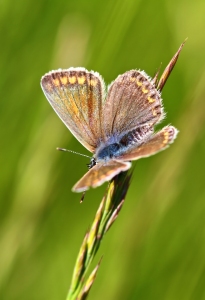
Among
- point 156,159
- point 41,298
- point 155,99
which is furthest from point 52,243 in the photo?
point 155,99

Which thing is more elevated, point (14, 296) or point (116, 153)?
point (116, 153)

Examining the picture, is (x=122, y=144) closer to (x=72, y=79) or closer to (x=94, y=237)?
(x=72, y=79)

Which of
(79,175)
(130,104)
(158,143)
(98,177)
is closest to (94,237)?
(98,177)

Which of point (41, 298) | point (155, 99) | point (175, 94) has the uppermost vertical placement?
point (175, 94)

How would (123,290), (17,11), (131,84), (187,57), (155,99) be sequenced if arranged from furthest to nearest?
(187,57), (17,11), (131,84), (155,99), (123,290)

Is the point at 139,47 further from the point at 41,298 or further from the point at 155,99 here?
the point at 41,298

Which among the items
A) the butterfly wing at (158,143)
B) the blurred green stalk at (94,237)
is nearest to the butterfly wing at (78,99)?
the butterfly wing at (158,143)

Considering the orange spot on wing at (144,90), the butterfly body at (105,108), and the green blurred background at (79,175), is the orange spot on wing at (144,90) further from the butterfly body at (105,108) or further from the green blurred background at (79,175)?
the green blurred background at (79,175)
